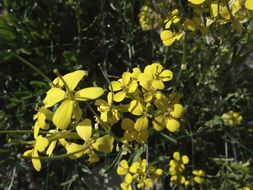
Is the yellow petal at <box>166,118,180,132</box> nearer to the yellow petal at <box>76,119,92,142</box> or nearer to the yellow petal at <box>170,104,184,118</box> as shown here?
the yellow petal at <box>170,104,184,118</box>

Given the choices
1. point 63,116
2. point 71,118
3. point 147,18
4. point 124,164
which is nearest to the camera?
point 63,116

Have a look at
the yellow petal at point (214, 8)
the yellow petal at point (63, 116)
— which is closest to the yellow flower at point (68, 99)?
the yellow petal at point (63, 116)

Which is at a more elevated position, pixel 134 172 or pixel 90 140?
pixel 90 140

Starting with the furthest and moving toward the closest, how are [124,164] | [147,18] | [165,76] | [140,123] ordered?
[147,18], [124,164], [165,76], [140,123]

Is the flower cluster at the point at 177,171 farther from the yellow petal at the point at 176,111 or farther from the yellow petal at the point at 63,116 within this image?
the yellow petal at the point at 63,116

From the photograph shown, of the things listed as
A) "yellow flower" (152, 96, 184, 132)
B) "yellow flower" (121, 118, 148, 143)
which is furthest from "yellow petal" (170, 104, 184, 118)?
"yellow flower" (121, 118, 148, 143)

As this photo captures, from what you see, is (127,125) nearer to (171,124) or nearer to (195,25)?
(171,124)

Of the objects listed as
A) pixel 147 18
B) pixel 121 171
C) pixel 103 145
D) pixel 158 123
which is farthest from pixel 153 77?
pixel 147 18
